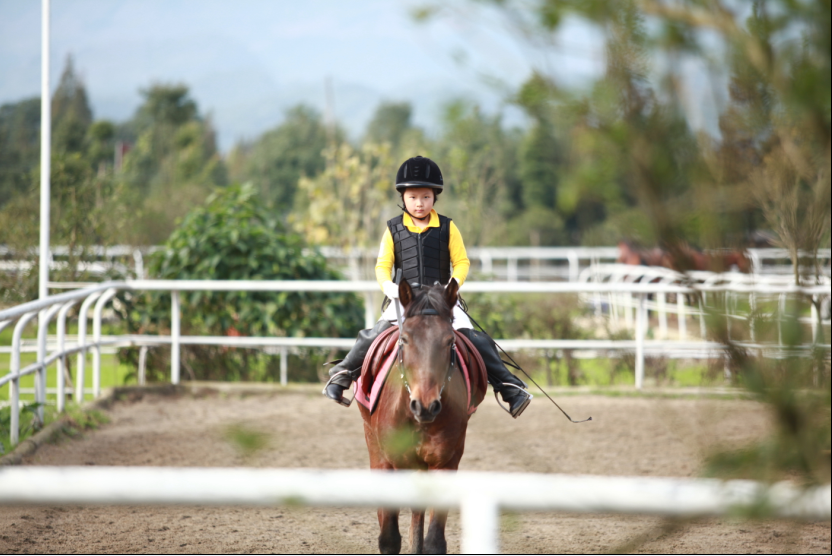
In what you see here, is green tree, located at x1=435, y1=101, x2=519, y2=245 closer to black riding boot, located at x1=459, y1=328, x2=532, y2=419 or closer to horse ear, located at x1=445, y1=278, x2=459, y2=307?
black riding boot, located at x1=459, y1=328, x2=532, y2=419

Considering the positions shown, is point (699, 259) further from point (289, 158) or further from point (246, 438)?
point (289, 158)

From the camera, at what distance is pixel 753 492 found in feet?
4.13

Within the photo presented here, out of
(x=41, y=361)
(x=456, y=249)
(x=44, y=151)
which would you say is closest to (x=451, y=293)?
(x=456, y=249)

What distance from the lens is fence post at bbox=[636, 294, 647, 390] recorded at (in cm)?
818

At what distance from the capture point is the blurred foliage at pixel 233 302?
29.1 feet

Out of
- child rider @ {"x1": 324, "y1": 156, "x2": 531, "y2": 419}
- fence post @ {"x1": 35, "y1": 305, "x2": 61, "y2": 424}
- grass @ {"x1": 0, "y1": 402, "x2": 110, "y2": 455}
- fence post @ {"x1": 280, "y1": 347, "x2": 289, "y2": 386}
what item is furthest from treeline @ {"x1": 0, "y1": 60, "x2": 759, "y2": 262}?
fence post @ {"x1": 35, "y1": 305, "x2": 61, "y2": 424}

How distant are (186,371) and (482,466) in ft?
14.8

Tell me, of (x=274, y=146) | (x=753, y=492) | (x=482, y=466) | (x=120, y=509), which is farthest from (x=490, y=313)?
(x=274, y=146)

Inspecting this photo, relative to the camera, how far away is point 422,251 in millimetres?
4059

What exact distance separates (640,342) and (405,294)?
5.60 m

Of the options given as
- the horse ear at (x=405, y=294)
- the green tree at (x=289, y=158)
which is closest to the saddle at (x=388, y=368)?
the horse ear at (x=405, y=294)

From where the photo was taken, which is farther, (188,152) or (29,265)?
(188,152)

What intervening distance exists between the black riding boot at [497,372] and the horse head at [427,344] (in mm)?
785

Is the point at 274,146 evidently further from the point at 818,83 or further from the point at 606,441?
the point at 818,83
